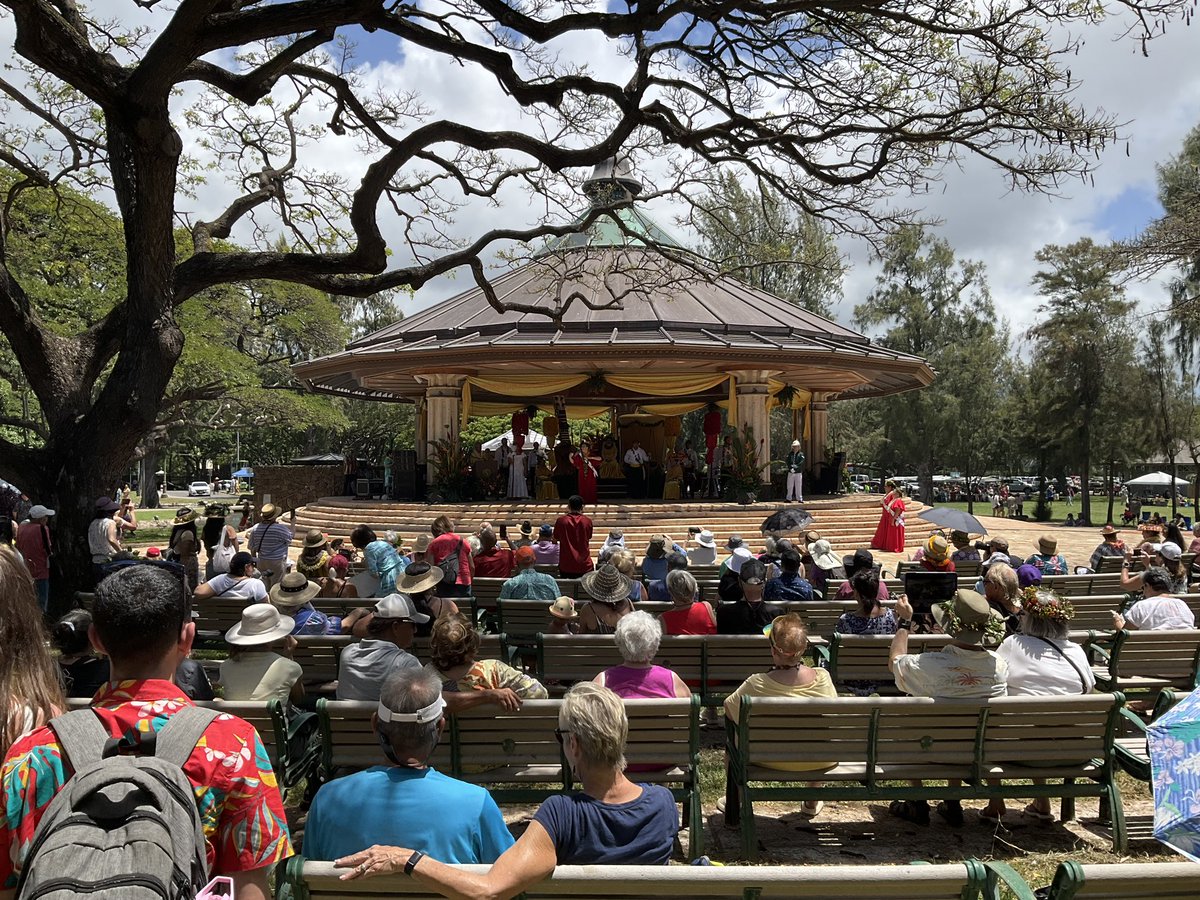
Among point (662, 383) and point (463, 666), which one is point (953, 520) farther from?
→ point (662, 383)

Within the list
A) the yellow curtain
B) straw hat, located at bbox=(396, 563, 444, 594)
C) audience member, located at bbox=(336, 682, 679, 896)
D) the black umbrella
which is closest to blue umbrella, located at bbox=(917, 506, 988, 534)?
the black umbrella

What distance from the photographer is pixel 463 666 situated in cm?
463

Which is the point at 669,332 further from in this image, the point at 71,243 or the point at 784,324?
the point at 71,243

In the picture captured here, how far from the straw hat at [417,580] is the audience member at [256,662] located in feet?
7.06

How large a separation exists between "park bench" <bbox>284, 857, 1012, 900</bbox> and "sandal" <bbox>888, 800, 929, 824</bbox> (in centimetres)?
274

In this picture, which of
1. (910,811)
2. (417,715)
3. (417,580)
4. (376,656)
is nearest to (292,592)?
(417,580)

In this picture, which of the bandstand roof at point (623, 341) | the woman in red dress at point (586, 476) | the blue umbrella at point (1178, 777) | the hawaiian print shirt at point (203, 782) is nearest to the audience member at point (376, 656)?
the hawaiian print shirt at point (203, 782)

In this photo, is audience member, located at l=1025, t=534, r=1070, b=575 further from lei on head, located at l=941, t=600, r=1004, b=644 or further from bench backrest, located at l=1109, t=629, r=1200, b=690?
lei on head, located at l=941, t=600, r=1004, b=644

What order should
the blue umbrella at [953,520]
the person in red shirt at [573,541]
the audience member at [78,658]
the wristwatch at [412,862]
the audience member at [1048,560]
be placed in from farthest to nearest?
the blue umbrella at [953,520] → the person in red shirt at [573,541] → the audience member at [1048,560] → the audience member at [78,658] → the wristwatch at [412,862]

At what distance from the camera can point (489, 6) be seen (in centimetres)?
1036

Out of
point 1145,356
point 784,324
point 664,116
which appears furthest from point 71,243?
point 1145,356

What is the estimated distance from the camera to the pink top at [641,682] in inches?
183

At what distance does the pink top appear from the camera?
464cm

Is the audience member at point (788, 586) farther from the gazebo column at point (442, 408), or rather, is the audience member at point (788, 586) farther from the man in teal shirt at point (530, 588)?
the gazebo column at point (442, 408)
